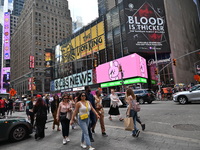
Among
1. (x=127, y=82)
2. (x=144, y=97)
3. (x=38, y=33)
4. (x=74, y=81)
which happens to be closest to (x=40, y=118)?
(x=144, y=97)

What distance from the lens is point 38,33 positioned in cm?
9275

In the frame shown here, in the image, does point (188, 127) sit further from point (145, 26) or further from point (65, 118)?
point (145, 26)

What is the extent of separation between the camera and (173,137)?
538 cm

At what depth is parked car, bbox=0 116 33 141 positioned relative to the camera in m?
5.93

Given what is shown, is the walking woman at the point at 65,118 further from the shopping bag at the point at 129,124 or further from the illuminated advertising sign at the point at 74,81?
the illuminated advertising sign at the point at 74,81

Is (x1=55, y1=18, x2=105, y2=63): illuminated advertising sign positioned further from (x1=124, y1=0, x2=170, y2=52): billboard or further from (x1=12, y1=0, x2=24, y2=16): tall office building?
(x1=12, y1=0, x2=24, y2=16): tall office building

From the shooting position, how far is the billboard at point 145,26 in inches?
1449

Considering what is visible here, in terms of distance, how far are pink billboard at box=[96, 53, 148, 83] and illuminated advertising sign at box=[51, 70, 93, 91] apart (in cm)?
494

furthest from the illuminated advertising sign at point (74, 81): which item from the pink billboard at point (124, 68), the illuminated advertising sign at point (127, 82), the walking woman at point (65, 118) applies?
the walking woman at point (65, 118)

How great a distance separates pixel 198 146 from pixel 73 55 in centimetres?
5175

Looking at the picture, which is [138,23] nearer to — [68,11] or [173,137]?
[173,137]

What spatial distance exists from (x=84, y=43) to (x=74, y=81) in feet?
43.1

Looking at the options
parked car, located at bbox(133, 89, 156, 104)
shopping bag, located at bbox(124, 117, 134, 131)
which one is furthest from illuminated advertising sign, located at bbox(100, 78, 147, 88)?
shopping bag, located at bbox(124, 117, 134, 131)

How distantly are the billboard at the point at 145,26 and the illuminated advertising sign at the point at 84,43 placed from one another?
9146 mm
